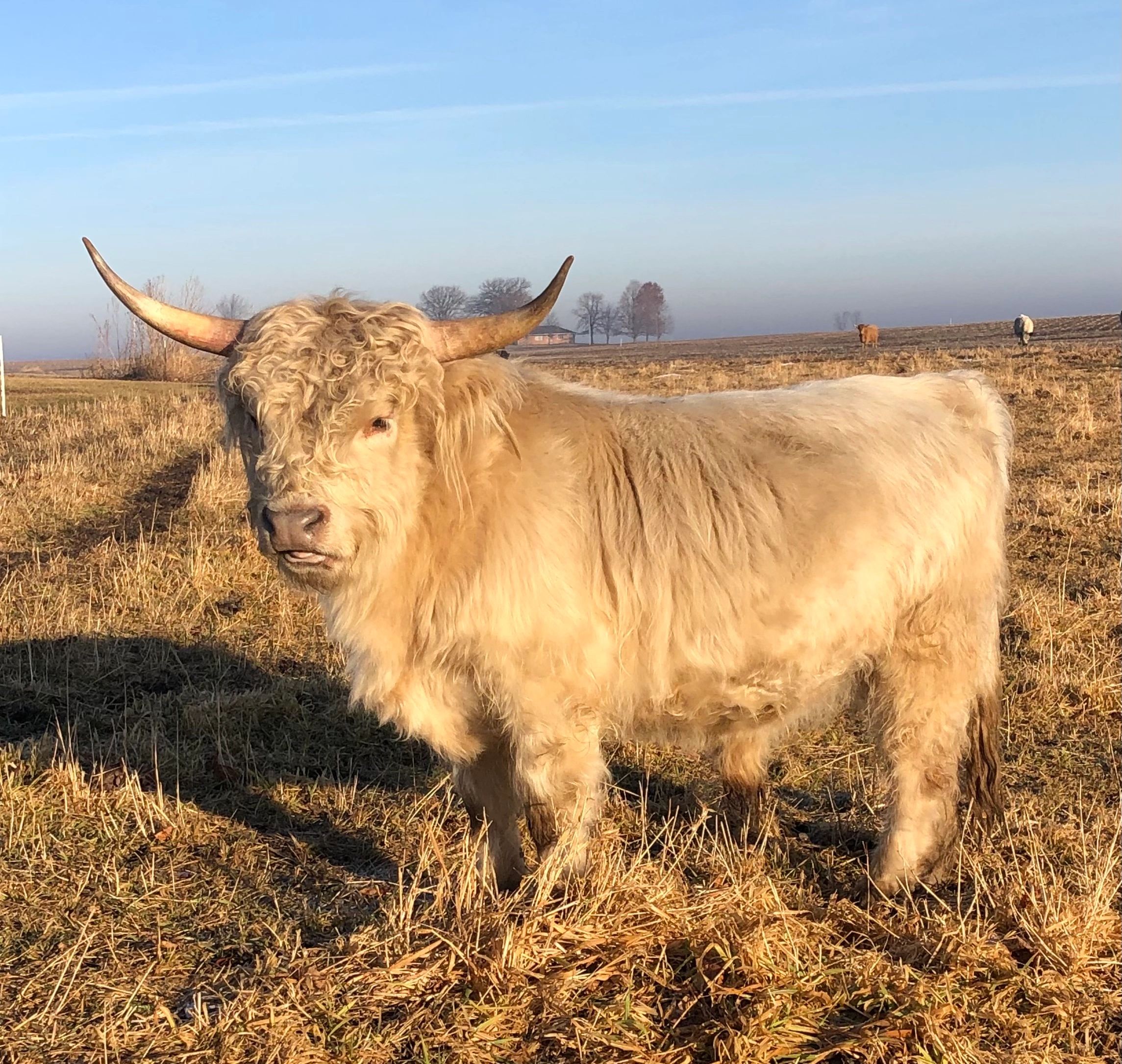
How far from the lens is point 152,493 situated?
10.4m

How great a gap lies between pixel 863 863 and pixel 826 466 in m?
1.56

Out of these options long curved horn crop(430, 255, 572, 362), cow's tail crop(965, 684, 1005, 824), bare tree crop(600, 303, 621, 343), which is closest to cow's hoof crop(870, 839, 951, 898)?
cow's tail crop(965, 684, 1005, 824)

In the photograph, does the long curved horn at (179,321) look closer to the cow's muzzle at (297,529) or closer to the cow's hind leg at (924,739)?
the cow's muzzle at (297,529)

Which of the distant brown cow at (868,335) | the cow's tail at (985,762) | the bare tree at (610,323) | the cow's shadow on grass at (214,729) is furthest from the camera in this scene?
the bare tree at (610,323)

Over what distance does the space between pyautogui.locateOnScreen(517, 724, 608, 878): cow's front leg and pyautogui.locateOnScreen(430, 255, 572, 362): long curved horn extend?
4.18ft

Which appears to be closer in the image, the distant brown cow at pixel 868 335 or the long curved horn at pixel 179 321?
the long curved horn at pixel 179 321

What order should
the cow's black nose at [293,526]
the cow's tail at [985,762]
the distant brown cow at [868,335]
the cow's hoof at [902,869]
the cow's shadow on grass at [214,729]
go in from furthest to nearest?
the distant brown cow at [868,335] < the cow's shadow on grass at [214,729] < the cow's tail at [985,762] < the cow's hoof at [902,869] < the cow's black nose at [293,526]

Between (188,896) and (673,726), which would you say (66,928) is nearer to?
(188,896)

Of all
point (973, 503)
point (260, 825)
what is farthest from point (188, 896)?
point (973, 503)

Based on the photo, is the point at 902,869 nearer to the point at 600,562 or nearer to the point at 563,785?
the point at 563,785

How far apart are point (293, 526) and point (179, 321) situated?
3.50 ft

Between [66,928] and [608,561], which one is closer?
[66,928]

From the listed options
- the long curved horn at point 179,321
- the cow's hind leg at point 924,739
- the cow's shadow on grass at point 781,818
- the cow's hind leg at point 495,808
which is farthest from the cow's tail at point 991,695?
the long curved horn at point 179,321

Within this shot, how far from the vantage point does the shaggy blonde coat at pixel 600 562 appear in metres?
3.20
